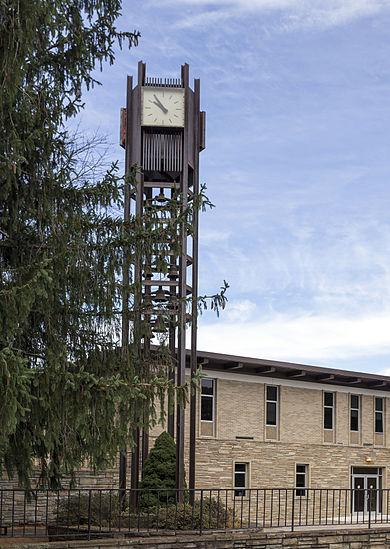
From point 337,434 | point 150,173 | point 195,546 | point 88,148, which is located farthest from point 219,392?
point 88,148

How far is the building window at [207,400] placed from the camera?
1084 inches

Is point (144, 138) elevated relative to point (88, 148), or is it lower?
elevated

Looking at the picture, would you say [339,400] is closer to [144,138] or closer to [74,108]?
[144,138]

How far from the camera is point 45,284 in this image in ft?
40.4

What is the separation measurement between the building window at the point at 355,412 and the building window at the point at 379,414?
97 cm

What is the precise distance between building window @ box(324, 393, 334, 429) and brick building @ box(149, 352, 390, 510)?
0.03m

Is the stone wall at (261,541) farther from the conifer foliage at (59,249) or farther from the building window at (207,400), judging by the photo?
the building window at (207,400)

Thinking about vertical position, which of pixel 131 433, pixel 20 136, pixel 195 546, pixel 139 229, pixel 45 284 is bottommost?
pixel 195 546

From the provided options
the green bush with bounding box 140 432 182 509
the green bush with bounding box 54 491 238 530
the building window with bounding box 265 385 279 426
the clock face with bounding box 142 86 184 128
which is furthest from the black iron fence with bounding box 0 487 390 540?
the clock face with bounding box 142 86 184 128

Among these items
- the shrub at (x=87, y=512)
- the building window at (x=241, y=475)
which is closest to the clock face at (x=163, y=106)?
the shrub at (x=87, y=512)

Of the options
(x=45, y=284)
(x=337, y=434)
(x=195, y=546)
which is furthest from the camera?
(x=337, y=434)

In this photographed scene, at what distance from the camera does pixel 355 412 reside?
32.0 m

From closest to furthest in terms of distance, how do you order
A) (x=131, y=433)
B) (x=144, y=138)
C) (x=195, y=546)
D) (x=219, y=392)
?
(x=131, y=433) → (x=195, y=546) → (x=144, y=138) → (x=219, y=392)

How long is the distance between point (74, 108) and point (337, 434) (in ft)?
64.9
